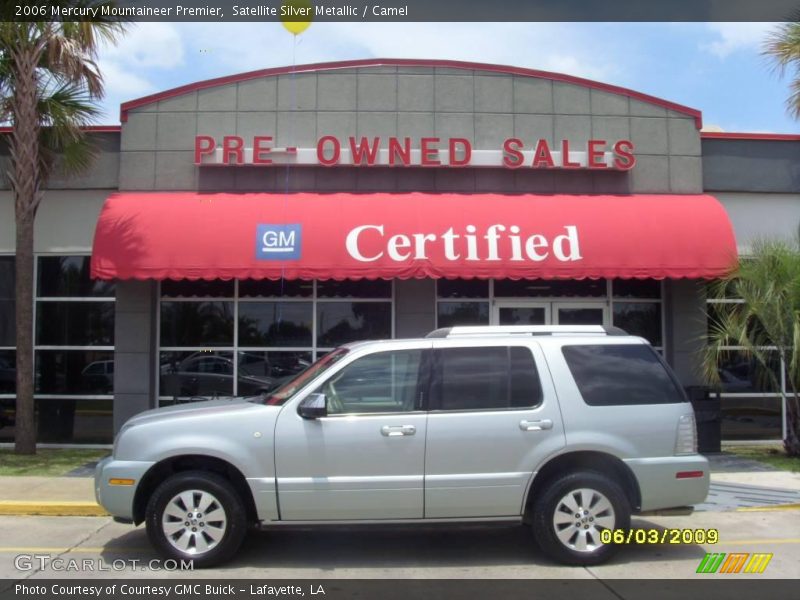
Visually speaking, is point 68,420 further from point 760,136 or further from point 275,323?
point 760,136

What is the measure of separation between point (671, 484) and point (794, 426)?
22.1 feet

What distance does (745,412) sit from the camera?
44.8 ft

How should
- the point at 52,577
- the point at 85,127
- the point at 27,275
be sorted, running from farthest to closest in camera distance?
the point at 85,127, the point at 27,275, the point at 52,577

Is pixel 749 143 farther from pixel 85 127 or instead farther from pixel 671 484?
pixel 85 127

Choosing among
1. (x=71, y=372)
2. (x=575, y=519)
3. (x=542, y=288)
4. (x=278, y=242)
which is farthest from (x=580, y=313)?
(x=71, y=372)

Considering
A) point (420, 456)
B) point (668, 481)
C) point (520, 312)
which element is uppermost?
point (520, 312)

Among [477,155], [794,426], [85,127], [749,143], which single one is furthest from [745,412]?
[85,127]

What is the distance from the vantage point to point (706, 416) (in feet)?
40.5

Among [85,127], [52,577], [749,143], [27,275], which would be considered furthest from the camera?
[749,143]

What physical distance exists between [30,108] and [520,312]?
28.4 ft

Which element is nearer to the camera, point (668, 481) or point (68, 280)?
point (668, 481)

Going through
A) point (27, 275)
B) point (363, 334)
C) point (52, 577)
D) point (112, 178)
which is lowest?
point (52, 577)

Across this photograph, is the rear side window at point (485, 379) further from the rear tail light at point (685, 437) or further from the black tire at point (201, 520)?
the black tire at point (201, 520)
